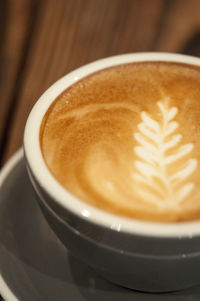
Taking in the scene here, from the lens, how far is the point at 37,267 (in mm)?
935

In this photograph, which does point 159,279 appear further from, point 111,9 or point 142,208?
point 111,9

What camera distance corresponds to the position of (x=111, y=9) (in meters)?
1.43

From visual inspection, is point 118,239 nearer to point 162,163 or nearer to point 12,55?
point 162,163

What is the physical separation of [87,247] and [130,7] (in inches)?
34.3

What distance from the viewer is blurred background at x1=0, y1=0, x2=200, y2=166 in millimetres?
1329

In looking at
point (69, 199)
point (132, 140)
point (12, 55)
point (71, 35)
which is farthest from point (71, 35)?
point (69, 199)

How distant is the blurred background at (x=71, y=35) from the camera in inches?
52.3

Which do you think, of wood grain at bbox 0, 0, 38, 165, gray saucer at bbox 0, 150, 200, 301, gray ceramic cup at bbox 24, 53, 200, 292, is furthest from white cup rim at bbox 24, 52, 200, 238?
wood grain at bbox 0, 0, 38, 165

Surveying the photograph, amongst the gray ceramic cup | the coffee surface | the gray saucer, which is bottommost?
the gray saucer

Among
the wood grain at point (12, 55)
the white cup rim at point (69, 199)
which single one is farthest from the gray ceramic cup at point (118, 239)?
the wood grain at point (12, 55)

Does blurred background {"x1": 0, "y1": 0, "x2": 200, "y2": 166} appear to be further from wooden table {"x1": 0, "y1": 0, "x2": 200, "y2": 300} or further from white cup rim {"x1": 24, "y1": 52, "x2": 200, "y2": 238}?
white cup rim {"x1": 24, "y1": 52, "x2": 200, "y2": 238}

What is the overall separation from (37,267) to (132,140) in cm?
31

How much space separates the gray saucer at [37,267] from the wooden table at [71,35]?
33 cm

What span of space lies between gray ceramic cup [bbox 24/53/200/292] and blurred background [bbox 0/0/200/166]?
0.46m
